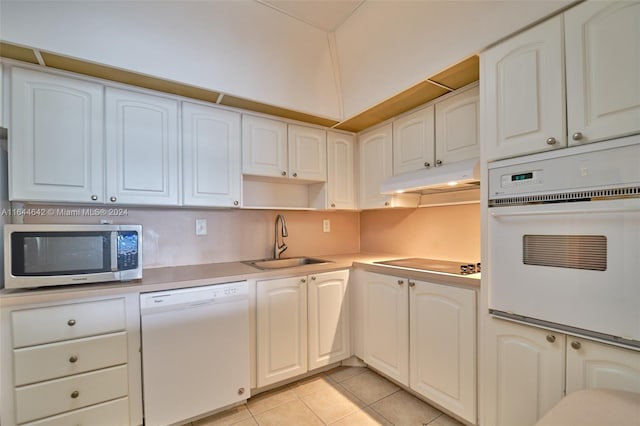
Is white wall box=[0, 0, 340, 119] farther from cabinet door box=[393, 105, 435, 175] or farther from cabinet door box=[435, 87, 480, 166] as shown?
cabinet door box=[435, 87, 480, 166]

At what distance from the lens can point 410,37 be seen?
5.72ft

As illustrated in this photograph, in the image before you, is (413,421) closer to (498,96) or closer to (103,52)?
(498,96)

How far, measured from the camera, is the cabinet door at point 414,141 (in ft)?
6.61

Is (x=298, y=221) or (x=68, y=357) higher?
(x=298, y=221)

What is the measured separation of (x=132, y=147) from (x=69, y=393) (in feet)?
4.39

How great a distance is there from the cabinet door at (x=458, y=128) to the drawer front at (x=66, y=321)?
84.1 inches

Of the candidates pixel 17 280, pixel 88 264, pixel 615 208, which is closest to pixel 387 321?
pixel 615 208

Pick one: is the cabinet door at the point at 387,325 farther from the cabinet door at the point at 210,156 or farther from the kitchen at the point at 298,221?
the cabinet door at the point at 210,156

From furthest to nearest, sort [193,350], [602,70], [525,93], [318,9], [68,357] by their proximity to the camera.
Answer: [318,9], [193,350], [68,357], [525,93], [602,70]

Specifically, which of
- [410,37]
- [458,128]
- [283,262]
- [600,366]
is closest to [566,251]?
[600,366]

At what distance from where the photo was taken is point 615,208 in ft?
3.33

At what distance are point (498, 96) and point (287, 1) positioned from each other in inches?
55.9

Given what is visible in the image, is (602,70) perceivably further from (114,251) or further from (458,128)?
(114,251)

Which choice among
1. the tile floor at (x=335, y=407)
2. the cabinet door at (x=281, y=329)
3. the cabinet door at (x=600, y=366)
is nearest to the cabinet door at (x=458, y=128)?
the cabinet door at (x=600, y=366)
